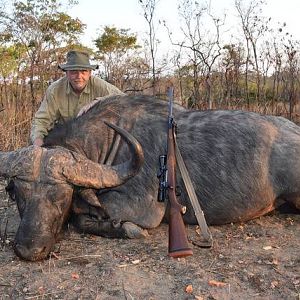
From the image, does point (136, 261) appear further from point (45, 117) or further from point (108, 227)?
point (45, 117)

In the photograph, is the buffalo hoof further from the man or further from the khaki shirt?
the khaki shirt

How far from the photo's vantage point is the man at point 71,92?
640cm

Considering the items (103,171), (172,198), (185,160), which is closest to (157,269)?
(172,198)

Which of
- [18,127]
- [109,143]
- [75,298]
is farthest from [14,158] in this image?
[18,127]

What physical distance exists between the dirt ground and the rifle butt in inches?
8.8

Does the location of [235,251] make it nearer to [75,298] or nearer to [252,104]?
[75,298]

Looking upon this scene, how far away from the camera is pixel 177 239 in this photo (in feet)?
13.1

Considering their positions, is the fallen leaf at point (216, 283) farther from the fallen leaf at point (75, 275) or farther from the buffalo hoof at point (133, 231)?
the buffalo hoof at point (133, 231)

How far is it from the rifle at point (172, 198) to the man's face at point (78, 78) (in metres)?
1.77

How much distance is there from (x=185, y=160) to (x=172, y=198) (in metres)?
0.98

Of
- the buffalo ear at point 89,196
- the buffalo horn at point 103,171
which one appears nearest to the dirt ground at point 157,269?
the buffalo ear at point 89,196

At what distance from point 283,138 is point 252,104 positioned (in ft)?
25.3

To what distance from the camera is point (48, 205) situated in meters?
4.30

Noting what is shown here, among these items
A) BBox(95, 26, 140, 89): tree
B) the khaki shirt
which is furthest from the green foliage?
the khaki shirt
